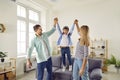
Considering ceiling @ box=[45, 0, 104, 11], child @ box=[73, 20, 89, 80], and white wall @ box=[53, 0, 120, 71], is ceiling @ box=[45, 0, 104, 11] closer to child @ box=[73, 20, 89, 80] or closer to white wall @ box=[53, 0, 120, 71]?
white wall @ box=[53, 0, 120, 71]

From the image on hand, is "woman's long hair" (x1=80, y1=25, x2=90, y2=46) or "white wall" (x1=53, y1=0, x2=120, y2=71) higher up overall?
"white wall" (x1=53, y1=0, x2=120, y2=71)

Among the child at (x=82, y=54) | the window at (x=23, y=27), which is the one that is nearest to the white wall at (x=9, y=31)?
the window at (x=23, y=27)

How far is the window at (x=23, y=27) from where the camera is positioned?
5255mm

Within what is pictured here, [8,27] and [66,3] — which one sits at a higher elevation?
[66,3]

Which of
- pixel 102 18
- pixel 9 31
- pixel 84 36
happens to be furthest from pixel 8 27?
pixel 102 18

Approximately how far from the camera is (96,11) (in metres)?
6.10

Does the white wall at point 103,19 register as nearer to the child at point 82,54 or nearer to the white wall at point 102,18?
the white wall at point 102,18

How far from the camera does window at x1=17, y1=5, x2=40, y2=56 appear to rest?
5.25 m

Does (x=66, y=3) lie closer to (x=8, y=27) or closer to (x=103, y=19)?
(x=103, y=19)

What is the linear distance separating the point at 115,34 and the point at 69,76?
11.3 ft

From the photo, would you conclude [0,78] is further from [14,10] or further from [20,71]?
[14,10]

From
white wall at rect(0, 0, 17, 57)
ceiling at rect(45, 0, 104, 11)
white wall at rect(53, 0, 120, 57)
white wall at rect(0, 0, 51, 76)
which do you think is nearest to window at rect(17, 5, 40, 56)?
white wall at rect(0, 0, 51, 76)

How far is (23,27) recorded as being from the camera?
18.1ft

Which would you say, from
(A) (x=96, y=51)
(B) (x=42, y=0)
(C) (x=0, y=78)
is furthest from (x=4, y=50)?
(A) (x=96, y=51)
